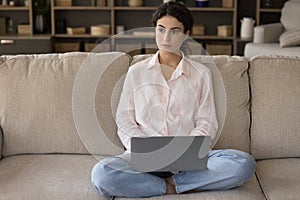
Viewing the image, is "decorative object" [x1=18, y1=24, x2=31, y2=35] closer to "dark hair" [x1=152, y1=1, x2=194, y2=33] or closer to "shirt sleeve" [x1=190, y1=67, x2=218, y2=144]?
"dark hair" [x1=152, y1=1, x2=194, y2=33]

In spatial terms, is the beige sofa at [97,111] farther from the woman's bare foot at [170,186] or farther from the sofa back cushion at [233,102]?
the woman's bare foot at [170,186]

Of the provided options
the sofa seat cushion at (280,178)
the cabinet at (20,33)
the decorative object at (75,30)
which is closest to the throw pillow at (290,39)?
the decorative object at (75,30)

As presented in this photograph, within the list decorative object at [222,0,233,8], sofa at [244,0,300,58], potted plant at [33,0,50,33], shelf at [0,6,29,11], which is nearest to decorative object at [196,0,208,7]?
decorative object at [222,0,233,8]

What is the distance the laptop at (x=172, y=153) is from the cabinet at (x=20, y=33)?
3962mm

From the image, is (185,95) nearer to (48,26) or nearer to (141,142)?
(141,142)

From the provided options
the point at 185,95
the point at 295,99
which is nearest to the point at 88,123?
the point at 185,95

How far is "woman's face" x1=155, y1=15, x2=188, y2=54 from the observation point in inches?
89.1

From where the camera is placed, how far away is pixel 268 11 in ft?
Answer: 19.2

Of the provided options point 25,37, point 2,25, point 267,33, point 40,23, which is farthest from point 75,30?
point 267,33

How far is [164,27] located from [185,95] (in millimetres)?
303

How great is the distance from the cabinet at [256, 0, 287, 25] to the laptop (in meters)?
4.04

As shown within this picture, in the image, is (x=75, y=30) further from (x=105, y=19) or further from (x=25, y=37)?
(x=25, y=37)

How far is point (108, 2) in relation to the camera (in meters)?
5.89

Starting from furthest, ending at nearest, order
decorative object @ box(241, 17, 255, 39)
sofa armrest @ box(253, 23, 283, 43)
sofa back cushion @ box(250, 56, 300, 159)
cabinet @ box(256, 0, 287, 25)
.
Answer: cabinet @ box(256, 0, 287, 25) → decorative object @ box(241, 17, 255, 39) → sofa armrest @ box(253, 23, 283, 43) → sofa back cushion @ box(250, 56, 300, 159)
